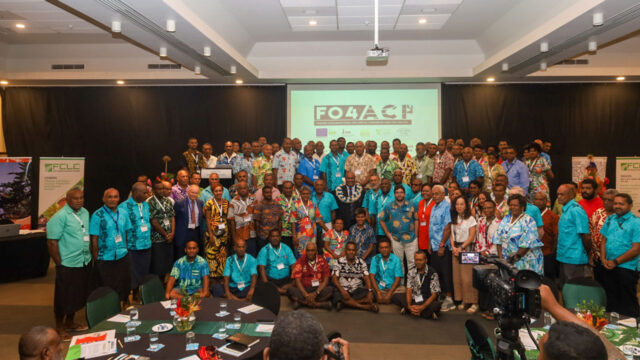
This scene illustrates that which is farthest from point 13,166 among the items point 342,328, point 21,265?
point 342,328

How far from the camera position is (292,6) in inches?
278

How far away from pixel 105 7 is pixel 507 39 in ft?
23.5

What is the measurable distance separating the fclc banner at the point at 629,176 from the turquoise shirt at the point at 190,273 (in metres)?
10.6

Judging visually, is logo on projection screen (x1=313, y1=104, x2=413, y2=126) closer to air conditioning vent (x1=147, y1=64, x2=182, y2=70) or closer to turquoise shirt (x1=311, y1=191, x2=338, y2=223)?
turquoise shirt (x1=311, y1=191, x2=338, y2=223)

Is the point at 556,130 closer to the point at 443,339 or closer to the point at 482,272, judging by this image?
the point at 443,339

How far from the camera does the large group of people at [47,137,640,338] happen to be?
5.12m

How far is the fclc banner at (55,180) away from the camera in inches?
425

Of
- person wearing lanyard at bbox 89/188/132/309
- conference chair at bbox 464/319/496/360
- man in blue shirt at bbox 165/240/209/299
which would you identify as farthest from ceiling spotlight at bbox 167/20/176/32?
conference chair at bbox 464/319/496/360

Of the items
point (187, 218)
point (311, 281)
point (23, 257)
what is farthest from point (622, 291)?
point (23, 257)

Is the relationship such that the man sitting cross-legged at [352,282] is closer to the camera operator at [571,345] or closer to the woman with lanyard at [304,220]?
the woman with lanyard at [304,220]

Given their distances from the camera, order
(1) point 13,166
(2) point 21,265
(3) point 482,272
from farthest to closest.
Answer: (1) point 13,166
(2) point 21,265
(3) point 482,272

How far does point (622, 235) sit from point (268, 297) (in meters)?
4.41

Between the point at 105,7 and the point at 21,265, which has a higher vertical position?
the point at 105,7

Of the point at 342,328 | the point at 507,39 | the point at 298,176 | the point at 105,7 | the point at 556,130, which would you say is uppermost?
the point at 507,39
